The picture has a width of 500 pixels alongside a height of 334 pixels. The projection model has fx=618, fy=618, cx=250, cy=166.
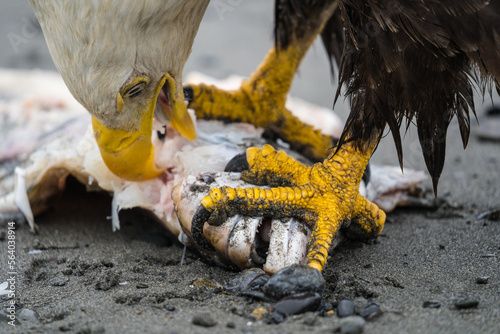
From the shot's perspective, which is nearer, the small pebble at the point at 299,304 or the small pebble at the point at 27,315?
the small pebble at the point at 299,304

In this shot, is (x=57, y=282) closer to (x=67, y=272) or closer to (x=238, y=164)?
(x=67, y=272)

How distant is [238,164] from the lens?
268cm

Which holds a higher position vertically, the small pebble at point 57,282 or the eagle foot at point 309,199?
the eagle foot at point 309,199

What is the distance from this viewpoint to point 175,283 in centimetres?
223

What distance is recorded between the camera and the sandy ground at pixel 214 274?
1854 millimetres

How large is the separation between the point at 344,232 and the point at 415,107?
1.96ft

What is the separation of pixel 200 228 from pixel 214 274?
0.18 meters

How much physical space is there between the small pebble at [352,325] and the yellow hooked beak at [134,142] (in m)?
1.12

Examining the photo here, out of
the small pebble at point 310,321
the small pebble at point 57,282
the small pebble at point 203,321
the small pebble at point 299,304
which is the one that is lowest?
the small pebble at point 57,282

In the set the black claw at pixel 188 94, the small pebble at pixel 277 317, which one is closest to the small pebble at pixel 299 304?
the small pebble at pixel 277 317

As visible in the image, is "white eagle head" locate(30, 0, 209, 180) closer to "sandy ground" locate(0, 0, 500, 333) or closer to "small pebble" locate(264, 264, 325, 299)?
"sandy ground" locate(0, 0, 500, 333)

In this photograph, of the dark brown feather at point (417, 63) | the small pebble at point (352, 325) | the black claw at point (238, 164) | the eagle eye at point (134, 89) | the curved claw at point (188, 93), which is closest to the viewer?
the small pebble at point (352, 325)

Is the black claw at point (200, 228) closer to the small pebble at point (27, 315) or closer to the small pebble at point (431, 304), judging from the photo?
the small pebble at point (27, 315)

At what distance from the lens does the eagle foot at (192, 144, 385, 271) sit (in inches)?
92.1
